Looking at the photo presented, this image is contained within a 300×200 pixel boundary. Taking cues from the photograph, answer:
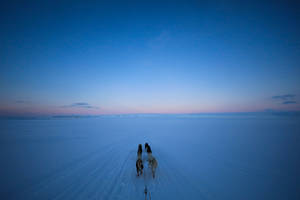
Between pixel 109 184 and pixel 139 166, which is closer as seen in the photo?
pixel 109 184

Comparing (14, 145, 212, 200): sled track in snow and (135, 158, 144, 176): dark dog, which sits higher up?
(135, 158, 144, 176): dark dog

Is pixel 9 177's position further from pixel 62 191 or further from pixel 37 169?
pixel 62 191

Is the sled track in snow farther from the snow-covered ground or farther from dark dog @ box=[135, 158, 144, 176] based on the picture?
dark dog @ box=[135, 158, 144, 176]

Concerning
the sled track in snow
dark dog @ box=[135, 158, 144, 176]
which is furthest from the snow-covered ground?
dark dog @ box=[135, 158, 144, 176]

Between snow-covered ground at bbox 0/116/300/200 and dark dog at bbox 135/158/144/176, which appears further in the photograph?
dark dog at bbox 135/158/144/176

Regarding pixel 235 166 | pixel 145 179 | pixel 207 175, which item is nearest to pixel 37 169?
pixel 145 179

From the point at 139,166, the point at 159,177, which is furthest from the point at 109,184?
the point at 159,177

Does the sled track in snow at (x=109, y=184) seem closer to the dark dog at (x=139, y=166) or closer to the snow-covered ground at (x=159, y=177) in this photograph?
the snow-covered ground at (x=159, y=177)

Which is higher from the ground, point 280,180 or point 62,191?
point 62,191

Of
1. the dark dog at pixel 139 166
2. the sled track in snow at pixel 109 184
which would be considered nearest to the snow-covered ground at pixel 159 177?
the sled track in snow at pixel 109 184

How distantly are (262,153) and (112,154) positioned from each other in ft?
32.4

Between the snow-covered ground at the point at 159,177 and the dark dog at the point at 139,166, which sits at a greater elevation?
the dark dog at the point at 139,166

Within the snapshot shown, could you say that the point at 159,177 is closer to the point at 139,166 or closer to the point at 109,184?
the point at 139,166

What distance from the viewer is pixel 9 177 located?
4.70 m
